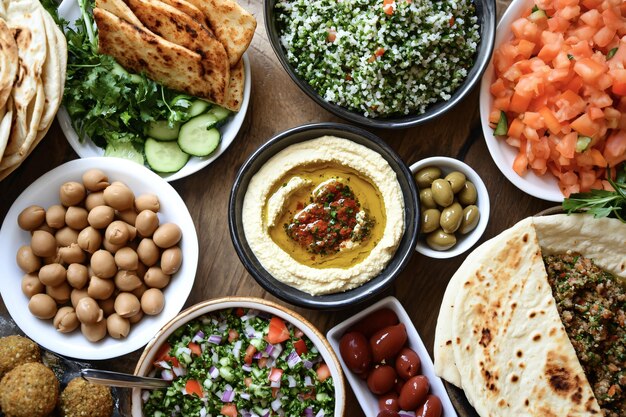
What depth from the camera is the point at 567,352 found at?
11.2 feet

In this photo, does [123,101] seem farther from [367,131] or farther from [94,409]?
[94,409]

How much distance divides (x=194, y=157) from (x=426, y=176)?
1315mm

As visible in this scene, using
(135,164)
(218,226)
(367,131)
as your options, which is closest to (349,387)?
(218,226)

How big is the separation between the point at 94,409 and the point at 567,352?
7.97 feet

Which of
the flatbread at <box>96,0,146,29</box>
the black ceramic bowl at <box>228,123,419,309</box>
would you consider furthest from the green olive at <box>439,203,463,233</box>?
the flatbread at <box>96,0,146,29</box>

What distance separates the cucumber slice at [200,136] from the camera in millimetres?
3789

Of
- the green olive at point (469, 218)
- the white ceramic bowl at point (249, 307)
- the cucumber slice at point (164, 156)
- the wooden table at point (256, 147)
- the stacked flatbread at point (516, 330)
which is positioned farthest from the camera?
the wooden table at point (256, 147)

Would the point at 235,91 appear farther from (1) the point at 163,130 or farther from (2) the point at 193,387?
(2) the point at 193,387

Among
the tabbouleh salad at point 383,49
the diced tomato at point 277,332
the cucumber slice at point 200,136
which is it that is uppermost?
the tabbouleh salad at point 383,49

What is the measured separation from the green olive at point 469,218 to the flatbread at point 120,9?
204cm

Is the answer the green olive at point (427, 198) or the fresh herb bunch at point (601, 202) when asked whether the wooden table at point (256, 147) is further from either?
the fresh herb bunch at point (601, 202)

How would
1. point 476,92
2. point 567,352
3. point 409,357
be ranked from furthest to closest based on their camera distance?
A: point 476,92 → point 409,357 → point 567,352

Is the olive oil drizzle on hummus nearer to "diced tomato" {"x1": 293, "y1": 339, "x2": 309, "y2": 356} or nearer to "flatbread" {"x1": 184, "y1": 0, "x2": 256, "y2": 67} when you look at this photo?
"diced tomato" {"x1": 293, "y1": 339, "x2": 309, "y2": 356}

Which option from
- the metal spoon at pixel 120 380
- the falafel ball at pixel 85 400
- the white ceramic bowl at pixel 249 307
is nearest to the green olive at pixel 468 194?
the white ceramic bowl at pixel 249 307
